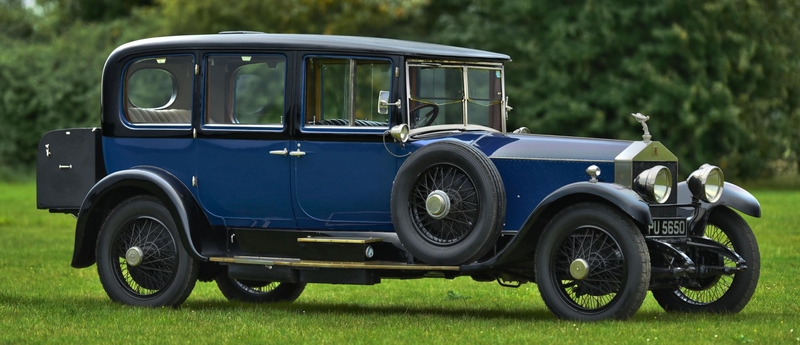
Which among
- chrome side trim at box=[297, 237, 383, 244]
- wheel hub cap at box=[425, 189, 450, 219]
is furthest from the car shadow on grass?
wheel hub cap at box=[425, 189, 450, 219]

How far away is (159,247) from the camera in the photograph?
35.6 ft

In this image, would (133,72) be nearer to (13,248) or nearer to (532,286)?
(532,286)

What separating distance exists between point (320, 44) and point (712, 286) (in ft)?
11.6

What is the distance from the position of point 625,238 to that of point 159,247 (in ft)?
13.2

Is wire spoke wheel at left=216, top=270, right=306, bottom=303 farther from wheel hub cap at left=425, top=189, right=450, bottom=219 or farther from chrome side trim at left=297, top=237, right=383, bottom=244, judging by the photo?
wheel hub cap at left=425, top=189, right=450, bottom=219

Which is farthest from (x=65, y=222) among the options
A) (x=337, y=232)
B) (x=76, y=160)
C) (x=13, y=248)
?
(x=337, y=232)

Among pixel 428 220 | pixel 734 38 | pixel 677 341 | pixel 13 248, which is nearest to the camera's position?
pixel 677 341

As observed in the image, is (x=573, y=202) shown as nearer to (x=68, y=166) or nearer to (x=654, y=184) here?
(x=654, y=184)

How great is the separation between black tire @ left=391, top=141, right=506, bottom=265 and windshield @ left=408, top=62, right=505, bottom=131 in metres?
0.61

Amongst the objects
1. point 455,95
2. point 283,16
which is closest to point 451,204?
point 455,95

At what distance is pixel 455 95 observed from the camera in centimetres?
1046

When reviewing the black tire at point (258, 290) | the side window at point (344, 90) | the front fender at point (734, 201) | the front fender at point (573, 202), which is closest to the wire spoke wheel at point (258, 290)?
the black tire at point (258, 290)

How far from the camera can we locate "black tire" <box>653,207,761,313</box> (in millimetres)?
9867

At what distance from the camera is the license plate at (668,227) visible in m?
9.42
